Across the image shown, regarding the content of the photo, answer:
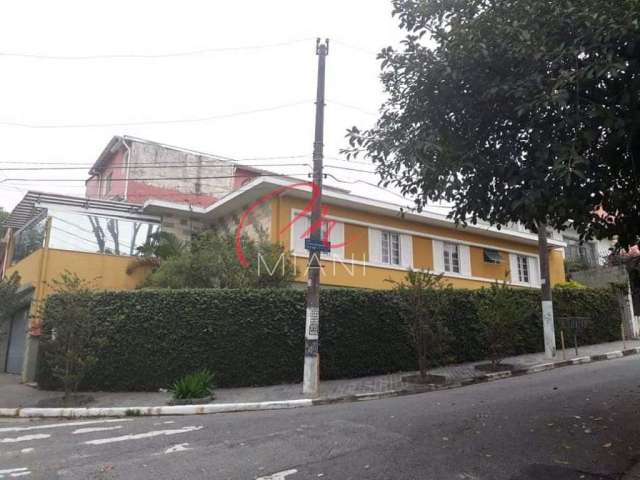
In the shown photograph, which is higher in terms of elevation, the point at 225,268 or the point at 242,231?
the point at 242,231

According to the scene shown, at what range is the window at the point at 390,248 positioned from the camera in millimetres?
19531

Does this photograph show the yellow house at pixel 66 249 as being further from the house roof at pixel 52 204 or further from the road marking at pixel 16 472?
the road marking at pixel 16 472

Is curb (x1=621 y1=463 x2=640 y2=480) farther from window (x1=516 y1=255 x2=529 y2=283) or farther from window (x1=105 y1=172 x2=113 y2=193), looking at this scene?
window (x1=105 y1=172 x2=113 y2=193)

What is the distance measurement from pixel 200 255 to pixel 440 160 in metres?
9.54

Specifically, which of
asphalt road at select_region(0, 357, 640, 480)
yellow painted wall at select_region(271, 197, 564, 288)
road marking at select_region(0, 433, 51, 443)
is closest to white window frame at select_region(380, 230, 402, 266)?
yellow painted wall at select_region(271, 197, 564, 288)

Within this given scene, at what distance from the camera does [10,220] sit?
821 inches

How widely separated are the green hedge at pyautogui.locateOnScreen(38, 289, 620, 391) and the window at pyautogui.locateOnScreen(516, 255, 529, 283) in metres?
12.3

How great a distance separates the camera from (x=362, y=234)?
1873cm

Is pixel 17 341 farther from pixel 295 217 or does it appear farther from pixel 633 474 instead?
pixel 633 474

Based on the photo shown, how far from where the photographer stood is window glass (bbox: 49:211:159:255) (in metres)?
16.6

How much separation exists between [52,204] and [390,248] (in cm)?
1196

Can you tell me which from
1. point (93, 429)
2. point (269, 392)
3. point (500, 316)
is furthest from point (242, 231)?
point (93, 429)

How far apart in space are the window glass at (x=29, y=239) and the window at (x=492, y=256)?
56.6 feet

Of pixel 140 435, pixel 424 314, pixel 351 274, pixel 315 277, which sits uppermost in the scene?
pixel 351 274
